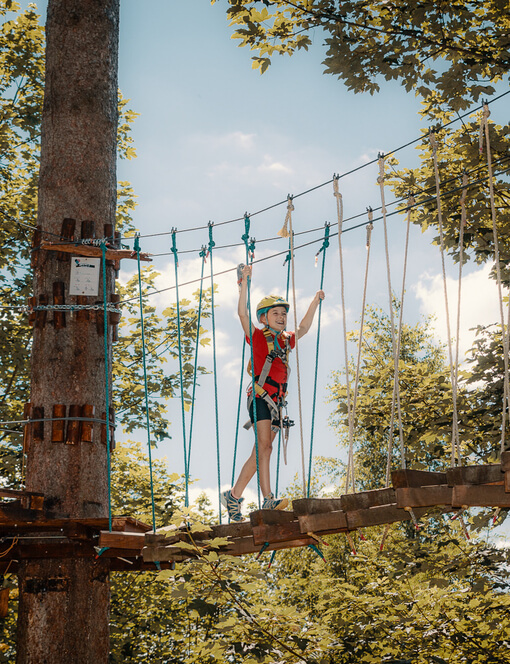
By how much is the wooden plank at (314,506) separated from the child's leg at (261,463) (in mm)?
1072

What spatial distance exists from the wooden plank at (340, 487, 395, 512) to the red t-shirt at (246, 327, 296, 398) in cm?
144

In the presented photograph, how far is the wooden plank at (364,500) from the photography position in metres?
3.77

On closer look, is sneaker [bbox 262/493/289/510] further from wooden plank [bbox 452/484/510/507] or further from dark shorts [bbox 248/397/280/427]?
wooden plank [bbox 452/484/510/507]

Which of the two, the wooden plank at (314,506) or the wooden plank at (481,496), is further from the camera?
the wooden plank at (314,506)

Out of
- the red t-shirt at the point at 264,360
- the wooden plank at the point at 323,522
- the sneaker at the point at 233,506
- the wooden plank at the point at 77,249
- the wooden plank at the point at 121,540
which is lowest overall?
the wooden plank at the point at 121,540

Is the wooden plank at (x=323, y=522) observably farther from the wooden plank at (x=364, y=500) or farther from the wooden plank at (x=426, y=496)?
the wooden plank at (x=426, y=496)

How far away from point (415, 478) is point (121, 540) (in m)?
1.61

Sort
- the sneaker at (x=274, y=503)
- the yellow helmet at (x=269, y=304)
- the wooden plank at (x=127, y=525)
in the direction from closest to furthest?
the wooden plank at (x=127, y=525)
the sneaker at (x=274, y=503)
the yellow helmet at (x=269, y=304)

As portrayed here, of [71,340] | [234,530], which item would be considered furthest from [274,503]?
[71,340]

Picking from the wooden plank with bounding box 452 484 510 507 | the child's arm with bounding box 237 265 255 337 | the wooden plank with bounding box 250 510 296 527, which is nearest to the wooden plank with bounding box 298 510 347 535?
the wooden plank with bounding box 250 510 296 527

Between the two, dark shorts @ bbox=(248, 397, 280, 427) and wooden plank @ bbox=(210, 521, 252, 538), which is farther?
dark shorts @ bbox=(248, 397, 280, 427)

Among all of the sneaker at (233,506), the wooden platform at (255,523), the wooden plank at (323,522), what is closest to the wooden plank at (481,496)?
the wooden platform at (255,523)

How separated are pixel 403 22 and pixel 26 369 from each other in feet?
20.5

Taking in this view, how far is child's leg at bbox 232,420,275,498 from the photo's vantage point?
4969 millimetres
